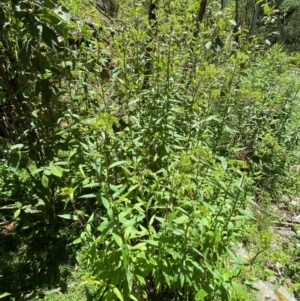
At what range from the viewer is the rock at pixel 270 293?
8.67 ft

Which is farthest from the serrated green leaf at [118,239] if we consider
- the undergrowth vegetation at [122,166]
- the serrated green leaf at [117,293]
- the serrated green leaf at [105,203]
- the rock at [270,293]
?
the rock at [270,293]

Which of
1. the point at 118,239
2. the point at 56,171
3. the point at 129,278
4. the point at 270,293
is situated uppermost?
the point at 56,171

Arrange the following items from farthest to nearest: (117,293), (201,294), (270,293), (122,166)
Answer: (270,293), (122,166), (117,293), (201,294)

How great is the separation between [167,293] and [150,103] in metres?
1.75

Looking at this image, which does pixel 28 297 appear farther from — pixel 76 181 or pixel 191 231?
pixel 191 231

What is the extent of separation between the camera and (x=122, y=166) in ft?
7.79

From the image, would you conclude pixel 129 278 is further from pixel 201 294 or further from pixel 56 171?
pixel 56 171

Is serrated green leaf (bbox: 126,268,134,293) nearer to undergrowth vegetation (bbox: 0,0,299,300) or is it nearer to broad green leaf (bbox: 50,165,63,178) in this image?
undergrowth vegetation (bbox: 0,0,299,300)

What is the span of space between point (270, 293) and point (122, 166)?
1.86m

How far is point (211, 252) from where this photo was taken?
210cm

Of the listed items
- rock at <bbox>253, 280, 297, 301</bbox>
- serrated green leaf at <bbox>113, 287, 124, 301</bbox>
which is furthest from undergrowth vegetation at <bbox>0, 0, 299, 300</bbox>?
rock at <bbox>253, 280, 297, 301</bbox>

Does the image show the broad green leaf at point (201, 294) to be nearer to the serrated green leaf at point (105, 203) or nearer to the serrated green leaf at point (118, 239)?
the serrated green leaf at point (118, 239)

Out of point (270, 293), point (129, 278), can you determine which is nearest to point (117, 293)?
point (129, 278)

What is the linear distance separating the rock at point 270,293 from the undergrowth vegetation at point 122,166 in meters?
0.27
